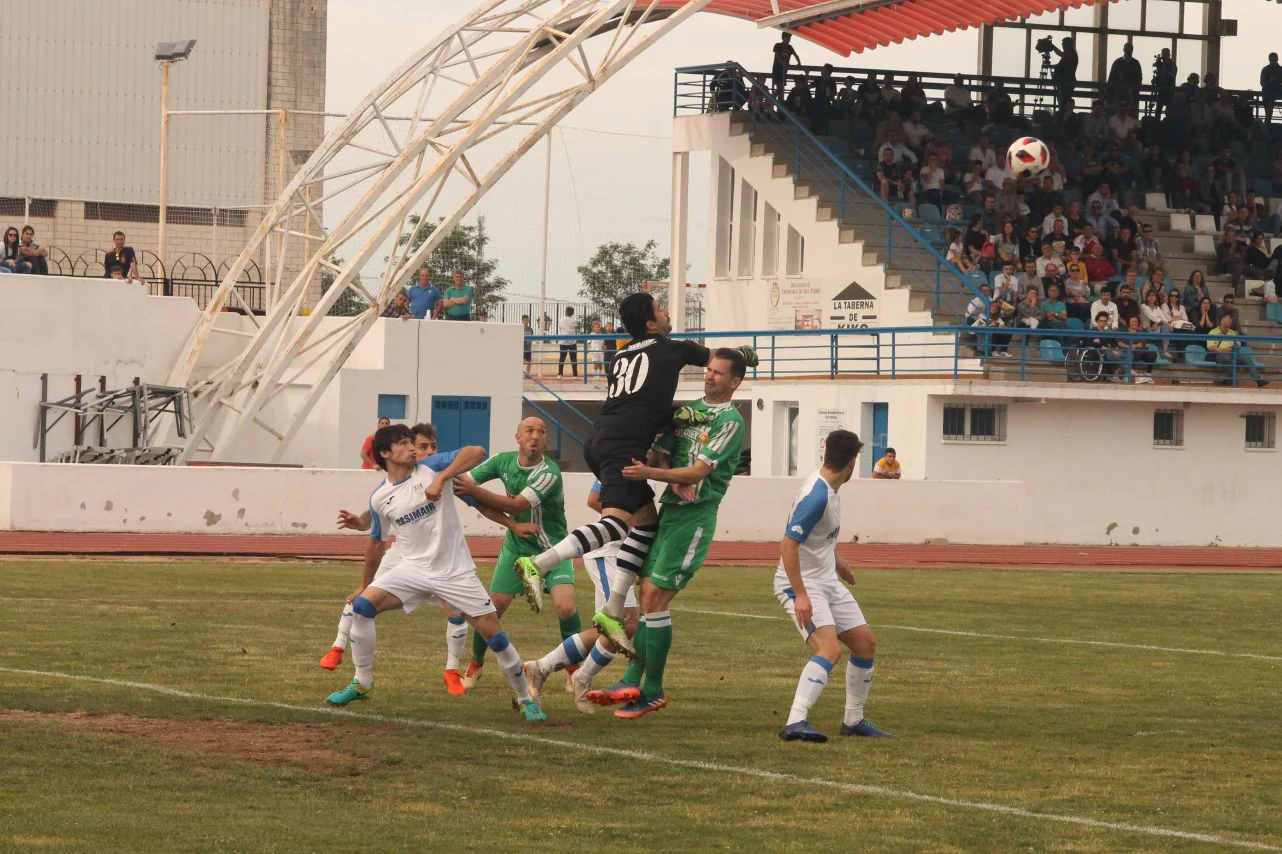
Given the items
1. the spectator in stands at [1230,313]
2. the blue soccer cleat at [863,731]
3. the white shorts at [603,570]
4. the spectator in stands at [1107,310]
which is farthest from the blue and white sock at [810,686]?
the spectator in stands at [1230,313]

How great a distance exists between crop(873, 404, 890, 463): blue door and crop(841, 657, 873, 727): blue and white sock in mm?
24403

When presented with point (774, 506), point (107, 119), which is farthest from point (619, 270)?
point (774, 506)

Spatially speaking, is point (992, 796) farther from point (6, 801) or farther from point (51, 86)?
point (51, 86)

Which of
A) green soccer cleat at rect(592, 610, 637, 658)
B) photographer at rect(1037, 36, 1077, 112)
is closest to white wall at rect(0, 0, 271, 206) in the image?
photographer at rect(1037, 36, 1077, 112)

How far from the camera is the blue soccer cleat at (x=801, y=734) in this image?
10641 millimetres

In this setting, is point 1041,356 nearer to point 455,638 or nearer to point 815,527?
point 455,638

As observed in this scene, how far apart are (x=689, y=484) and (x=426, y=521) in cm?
148

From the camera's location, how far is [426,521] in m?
11.1

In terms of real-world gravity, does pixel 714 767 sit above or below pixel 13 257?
below

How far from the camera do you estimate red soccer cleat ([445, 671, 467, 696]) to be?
12414mm

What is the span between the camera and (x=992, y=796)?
9.25 meters

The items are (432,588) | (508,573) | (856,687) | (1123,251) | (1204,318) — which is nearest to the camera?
(856,687)

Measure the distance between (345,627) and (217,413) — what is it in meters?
21.0

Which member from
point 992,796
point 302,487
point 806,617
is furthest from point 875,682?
point 302,487
